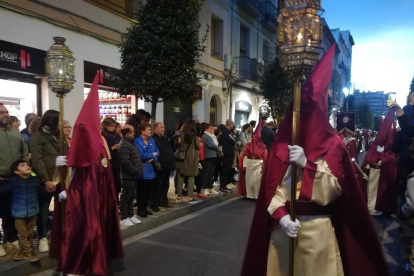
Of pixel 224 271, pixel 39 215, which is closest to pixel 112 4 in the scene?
pixel 39 215

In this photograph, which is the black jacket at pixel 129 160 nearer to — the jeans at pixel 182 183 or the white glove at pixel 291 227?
the jeans at pixel 182 183

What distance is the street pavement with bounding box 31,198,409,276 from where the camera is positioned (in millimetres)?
4555

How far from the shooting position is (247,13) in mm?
20156

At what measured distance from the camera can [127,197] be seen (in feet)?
19.6

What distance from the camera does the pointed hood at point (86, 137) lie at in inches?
Answer: 146

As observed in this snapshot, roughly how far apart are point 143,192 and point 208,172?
2.70 meters

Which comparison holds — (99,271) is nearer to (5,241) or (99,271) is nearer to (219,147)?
(5,241)

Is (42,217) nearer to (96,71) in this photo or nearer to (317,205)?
(317,205)

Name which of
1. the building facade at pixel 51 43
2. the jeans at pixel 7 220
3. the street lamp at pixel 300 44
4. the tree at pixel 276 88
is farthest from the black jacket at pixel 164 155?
the tree at pixel 276 88

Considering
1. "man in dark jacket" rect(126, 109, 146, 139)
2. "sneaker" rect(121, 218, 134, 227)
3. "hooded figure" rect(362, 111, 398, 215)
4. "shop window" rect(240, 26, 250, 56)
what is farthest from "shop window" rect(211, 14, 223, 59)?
"sneaker" rect(121, 218, 134, 227)

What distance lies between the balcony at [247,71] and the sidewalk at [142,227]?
415 inches

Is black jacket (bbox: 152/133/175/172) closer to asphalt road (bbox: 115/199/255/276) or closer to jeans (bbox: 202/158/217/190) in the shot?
asphalt road (bbox: 115/199/255/276)

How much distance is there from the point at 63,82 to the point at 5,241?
2541 millimetres

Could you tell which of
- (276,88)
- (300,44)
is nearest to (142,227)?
(300,44)
